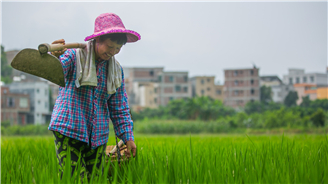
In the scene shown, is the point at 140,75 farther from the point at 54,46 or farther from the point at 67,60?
the point at 54,46

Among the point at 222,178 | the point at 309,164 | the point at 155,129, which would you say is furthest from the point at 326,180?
the point at 155,129

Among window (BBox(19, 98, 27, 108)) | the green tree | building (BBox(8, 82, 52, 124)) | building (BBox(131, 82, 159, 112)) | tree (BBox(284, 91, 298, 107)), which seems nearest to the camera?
the green tree

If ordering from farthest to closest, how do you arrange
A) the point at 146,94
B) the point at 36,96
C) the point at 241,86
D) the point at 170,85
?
1. the point at 170,85
2. the point at 146,94
3. the point at 241,86
4. the point at 36,96

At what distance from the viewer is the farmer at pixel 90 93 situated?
1.57 m

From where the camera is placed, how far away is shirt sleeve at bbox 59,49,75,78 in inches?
62.1

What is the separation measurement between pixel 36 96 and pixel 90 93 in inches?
811

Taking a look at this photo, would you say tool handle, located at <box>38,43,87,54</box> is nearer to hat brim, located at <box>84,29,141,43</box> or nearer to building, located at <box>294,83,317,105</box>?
hat brim, located at <box>84,29,141,43</box>

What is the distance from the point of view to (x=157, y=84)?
103ft

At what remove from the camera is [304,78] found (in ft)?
117

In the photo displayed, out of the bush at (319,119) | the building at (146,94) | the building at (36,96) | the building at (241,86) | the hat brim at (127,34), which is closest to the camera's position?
the hat brim at (127,34)

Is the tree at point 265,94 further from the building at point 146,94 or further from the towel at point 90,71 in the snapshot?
the towel at point 90,71

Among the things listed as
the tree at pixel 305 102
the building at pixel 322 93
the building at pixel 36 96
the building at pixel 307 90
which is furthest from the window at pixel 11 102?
the building at pixel 307 90

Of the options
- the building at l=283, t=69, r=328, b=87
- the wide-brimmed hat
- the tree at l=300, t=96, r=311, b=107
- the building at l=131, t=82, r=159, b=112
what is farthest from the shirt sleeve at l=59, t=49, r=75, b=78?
the building at l=283, t=69, r=328, b=87

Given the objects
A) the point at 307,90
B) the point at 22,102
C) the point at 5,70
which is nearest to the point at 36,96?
the point at 22,102
